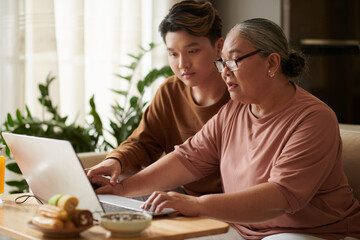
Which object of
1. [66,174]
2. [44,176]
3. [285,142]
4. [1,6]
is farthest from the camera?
[1,6]

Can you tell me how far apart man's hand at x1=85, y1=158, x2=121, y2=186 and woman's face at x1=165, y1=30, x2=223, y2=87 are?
15.8 inches

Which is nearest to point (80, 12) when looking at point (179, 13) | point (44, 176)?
point (179, 13)

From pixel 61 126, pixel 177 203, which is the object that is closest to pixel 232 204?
pixel 177 203

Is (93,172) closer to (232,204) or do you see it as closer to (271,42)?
(232,204)

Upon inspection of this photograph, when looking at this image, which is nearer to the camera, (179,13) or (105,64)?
(179,13)

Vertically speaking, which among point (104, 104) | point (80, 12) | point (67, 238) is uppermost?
point (80, 12)

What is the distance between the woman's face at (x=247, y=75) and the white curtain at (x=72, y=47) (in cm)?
170

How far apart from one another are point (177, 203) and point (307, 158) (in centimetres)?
38

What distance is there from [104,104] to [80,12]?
580mm

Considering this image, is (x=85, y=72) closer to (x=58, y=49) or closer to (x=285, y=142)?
(x=58, y=49)

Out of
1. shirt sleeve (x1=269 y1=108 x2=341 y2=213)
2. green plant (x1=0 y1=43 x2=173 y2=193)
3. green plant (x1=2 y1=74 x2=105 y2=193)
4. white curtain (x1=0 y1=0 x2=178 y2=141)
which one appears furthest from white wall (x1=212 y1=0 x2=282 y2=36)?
shirt sleeve (x1=269 y1=108 x2=341 y2=213)

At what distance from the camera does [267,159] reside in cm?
169

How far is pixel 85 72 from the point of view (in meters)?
3.55

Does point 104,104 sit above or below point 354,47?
below
